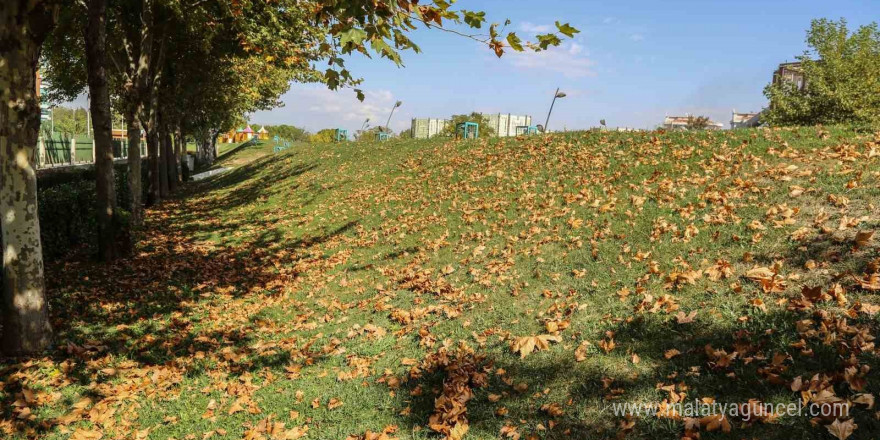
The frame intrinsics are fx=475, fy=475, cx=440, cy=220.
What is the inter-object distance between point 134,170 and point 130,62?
141 inches

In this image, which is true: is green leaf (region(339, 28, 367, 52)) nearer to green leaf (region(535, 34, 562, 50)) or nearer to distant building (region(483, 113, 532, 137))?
green leaf (region(535, 34, 562, 50))

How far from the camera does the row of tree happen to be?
160 inches

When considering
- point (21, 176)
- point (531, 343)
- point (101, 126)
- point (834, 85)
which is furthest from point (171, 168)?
point (834, 85)

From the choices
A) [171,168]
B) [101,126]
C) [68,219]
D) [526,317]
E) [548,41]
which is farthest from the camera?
[171,168]

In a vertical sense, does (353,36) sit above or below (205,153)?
above

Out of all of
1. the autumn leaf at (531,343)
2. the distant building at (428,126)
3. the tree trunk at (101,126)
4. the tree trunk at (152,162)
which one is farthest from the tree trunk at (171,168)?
the autumn leaf at (531,343)

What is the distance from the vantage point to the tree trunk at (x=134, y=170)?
541 inches

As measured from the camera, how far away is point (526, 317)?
6004 mm

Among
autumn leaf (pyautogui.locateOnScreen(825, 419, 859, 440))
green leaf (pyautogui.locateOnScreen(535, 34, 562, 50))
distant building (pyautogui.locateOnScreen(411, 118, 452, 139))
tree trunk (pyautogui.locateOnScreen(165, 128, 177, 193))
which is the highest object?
distant building (pyautogui.locateOnScreen(411, 118, 452, 139))

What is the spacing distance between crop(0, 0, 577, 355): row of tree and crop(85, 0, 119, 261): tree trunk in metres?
0.02

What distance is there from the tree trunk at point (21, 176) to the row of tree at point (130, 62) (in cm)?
1

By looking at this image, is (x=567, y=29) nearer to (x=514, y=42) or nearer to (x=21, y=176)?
(x=514, y=42)

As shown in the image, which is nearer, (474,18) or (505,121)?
(474,18)

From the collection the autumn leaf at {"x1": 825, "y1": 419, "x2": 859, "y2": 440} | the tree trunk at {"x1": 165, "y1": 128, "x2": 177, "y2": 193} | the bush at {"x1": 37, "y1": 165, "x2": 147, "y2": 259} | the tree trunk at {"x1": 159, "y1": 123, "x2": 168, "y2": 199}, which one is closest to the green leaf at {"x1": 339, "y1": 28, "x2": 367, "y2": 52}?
the autumn leaf at {"x1": 825, "y1": 419, "x2": 859, "y2": 440}
